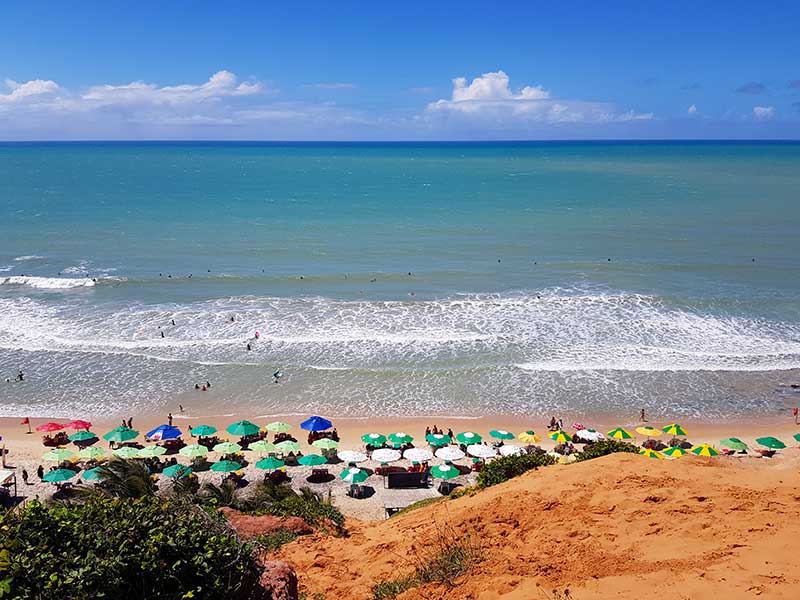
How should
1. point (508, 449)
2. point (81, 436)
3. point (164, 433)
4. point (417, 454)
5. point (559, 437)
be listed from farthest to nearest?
point (164, 433)
point (81, 436)
point (559, 437)
point (508, 449)
point (417, 454)

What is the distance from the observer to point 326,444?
957 inches

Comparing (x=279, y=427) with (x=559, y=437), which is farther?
(x=279, y=427)

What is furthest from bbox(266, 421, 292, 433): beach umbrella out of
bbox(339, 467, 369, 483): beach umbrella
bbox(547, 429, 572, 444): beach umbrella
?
bbox(547, 429, 572, 444): beach umbrella

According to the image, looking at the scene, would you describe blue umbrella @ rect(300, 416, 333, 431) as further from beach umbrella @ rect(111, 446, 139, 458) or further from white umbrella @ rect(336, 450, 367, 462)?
beach umbrella @ rect(111, 446, 139, 458)

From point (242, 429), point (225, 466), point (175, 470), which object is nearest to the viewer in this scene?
→ point (175, 470)

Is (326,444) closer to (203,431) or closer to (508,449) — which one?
(203,431)

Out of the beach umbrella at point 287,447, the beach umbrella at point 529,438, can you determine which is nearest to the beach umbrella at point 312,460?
the beach umbrella at point 287,447

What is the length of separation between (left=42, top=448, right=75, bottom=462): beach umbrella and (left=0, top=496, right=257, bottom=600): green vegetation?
17.1 meters

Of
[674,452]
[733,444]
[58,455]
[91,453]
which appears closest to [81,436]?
[91,453]

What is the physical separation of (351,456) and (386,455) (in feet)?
4.59

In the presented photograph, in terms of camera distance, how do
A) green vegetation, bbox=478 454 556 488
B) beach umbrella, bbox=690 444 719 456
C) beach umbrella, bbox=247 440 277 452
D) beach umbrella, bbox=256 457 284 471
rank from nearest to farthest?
green vegetation, bbox=478 454 556 488 < beach umbrella, bbox=690 444 719 456 < beach umbrella, bbox=256 457 284 471 < beach umbrella, bbox=247 440 277 452

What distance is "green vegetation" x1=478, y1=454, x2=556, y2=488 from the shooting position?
607 inches

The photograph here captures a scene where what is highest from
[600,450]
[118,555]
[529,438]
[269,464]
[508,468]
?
[118,555]

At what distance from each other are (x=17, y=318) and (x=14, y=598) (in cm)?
3825
